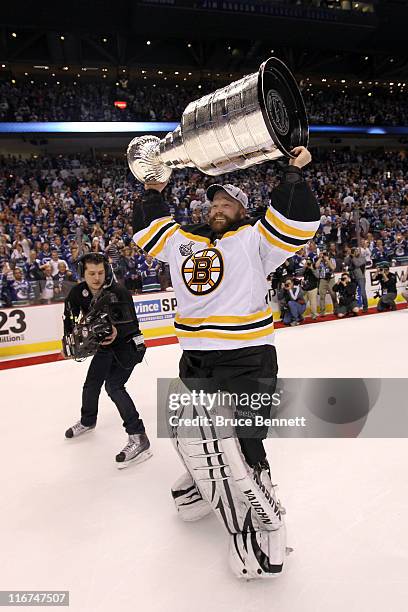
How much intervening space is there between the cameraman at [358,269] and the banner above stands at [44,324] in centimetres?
385

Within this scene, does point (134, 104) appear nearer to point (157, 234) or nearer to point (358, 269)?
point (358, 269)

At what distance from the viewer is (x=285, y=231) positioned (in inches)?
71.2

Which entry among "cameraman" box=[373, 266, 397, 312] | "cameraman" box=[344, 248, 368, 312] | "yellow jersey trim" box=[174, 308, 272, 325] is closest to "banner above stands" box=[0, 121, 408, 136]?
"cameraman" box=[344, 248, 368, 312]

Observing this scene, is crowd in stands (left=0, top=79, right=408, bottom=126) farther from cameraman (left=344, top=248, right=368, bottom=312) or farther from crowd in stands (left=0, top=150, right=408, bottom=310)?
cameraman (left=344, top=248, right=368, bottom=312)

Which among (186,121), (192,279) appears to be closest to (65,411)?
(192,279)

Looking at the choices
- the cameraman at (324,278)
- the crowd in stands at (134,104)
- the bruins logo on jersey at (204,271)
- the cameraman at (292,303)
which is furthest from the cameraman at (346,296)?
the crowd in stands at (134,104)

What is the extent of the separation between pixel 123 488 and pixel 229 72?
19992mm

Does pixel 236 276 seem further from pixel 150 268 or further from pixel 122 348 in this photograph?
pixel 150 268

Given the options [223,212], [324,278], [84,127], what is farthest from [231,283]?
[84,127]

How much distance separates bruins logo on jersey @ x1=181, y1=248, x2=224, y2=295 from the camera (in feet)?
6.41

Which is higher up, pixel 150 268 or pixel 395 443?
pixel 150 268

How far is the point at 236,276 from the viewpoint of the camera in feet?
6.35

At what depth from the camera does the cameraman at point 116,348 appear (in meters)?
3.24

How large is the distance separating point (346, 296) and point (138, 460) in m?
6.47
